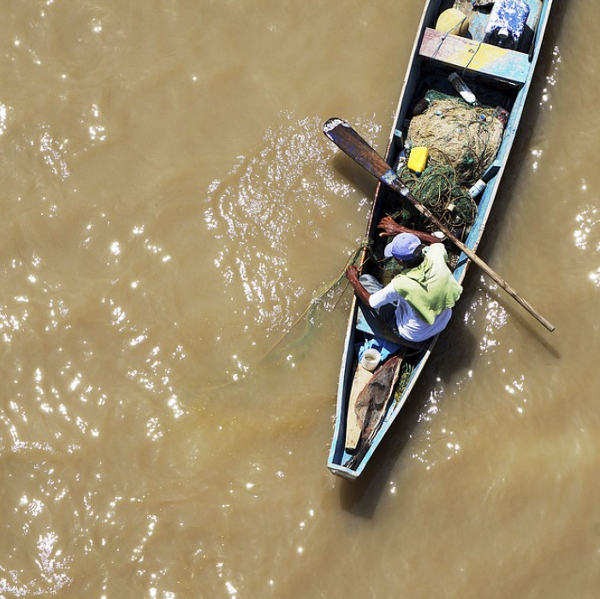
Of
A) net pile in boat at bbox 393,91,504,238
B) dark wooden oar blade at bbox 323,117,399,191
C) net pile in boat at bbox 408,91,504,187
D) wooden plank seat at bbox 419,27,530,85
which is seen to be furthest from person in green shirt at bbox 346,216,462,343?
→ wooden plank seat at bbox 419,27,530,85

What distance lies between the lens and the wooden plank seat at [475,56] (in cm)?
718

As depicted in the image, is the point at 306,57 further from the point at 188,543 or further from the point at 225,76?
the point at 188,543

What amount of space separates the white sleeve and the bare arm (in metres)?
0.82

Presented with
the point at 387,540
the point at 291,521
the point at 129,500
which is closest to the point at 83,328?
the point at 129,500

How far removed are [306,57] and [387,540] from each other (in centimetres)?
546

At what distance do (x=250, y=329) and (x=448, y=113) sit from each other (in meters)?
3.15

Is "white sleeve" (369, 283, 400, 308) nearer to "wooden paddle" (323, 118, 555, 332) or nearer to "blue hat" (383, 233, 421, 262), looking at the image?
"blue hat" (383, 233, 421, 262)

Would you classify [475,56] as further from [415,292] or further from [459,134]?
[415,292]

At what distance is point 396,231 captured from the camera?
22.2ft

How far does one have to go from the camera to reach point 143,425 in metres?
6.98

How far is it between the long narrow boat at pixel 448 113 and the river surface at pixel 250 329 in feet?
1.38

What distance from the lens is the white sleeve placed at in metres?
6.03

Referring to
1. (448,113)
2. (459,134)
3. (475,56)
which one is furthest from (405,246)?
(475,56)

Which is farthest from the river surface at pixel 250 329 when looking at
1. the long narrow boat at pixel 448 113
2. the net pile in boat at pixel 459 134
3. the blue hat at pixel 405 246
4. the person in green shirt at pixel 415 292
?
the blue hat at pixel 405 246
